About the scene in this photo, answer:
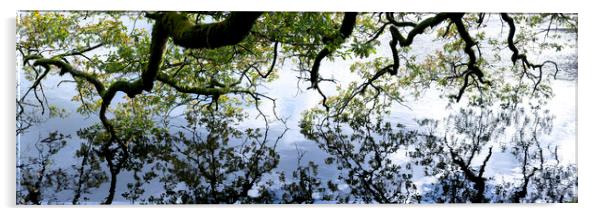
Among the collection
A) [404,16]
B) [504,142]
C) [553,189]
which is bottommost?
[553,189]

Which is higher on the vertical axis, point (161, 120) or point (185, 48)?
point (185, 48)

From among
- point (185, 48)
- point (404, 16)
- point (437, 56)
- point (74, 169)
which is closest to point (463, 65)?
point (437, 56)

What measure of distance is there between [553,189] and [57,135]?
9.76 ft

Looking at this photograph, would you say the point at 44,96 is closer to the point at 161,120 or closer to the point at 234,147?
the point at 161,120

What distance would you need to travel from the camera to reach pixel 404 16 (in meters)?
4.55

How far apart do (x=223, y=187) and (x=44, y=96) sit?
1162mm

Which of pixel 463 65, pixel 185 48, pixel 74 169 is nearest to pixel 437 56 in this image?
pixel 463 65

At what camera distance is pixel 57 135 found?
4445 mm

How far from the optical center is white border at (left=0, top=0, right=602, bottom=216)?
14.6ft

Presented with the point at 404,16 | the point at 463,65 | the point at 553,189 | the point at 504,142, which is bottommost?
the point at 553,189

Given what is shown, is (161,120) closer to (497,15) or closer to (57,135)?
(57,135)
